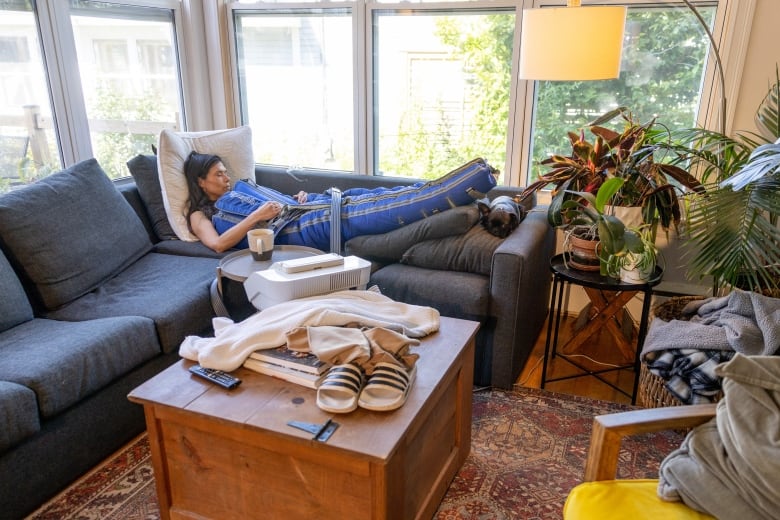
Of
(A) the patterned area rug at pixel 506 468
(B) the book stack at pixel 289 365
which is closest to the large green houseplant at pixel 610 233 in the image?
(A) the patterned area rug at pixel 506 468

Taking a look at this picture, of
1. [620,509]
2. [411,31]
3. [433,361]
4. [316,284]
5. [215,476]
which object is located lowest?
[215,476]

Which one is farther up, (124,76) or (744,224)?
(124,76)

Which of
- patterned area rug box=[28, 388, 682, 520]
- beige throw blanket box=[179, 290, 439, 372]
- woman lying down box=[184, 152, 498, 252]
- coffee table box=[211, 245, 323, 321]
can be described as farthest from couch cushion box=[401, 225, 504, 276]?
beige throw blanket box=[179, 290, 439, 372]

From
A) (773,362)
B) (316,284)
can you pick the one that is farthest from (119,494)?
(773,362)

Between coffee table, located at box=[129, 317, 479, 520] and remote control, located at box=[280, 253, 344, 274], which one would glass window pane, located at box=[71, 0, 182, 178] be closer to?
remote control, located at box=[280, 253, 344, 274]

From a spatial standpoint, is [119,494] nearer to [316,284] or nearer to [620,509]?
[316,284]

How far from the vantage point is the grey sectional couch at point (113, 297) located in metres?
1.75

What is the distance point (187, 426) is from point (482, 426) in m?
1.14

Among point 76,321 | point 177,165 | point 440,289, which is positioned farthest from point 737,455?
point 177,165

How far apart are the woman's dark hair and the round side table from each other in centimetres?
175

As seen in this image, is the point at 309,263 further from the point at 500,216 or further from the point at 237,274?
the point at 500,216

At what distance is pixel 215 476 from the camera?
1497 millimetres

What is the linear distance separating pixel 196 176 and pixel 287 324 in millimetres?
1645

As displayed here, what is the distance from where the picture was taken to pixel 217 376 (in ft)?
5.00
